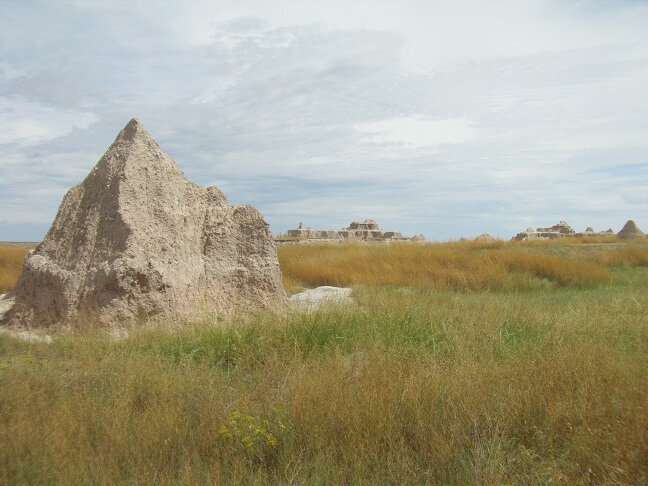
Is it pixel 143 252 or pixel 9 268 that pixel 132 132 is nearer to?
pixel 143 252

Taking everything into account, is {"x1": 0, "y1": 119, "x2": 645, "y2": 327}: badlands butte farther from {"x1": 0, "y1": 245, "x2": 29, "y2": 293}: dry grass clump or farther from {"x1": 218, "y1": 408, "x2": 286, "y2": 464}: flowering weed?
{"x1": 0, "y1": 245, "x2": 29, "y2": 293}: dry grass clump

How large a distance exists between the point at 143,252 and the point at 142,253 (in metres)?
0.03

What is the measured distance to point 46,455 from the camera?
10.3 feet

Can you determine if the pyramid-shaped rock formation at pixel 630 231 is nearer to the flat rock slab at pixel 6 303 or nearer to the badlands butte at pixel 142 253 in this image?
the badlands butte at pixel 142 253

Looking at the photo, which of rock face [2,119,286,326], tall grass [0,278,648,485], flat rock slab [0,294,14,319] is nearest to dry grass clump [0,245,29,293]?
flat rock slab [0,294,14,319]

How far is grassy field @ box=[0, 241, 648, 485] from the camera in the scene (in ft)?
10.5

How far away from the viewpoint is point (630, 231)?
33406mm

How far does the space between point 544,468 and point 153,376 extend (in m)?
2.84

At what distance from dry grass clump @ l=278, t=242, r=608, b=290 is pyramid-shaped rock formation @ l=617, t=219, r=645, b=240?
67.3 feet

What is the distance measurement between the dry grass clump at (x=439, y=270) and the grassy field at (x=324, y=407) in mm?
6652

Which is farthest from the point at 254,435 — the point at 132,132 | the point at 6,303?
the point at 6,303

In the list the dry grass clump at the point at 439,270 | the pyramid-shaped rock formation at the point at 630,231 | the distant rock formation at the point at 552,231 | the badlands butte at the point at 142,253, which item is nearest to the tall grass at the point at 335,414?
the badlands butte at the point at 142,253

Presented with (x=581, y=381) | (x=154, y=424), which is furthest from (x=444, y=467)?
(x=154, y=424)

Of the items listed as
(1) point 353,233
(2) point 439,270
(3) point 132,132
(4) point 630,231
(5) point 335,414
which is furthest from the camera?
(1) point 353,233
